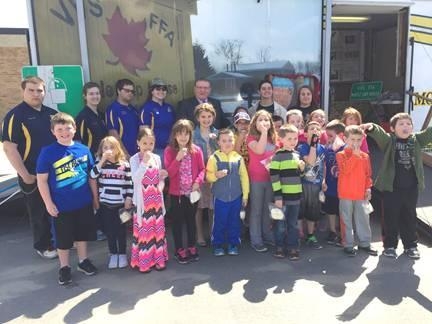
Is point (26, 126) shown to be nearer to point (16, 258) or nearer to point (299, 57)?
point (16, 258)

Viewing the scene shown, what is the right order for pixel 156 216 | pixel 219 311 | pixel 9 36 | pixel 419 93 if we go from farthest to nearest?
pixel 9 36 → pixel 419 93 → pixel 156 216 → pixel 219 311

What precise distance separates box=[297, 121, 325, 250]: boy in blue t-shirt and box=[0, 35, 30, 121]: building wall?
15.1 m

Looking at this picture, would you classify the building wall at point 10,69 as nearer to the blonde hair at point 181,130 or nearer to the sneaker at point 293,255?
the blonde hair at point 181,130

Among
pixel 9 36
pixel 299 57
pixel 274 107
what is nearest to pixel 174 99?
pixel 274 107

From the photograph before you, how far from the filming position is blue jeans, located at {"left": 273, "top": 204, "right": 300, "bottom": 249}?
3902 millimetres

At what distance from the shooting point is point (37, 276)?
149 inches

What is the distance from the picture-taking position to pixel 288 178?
12.6ft

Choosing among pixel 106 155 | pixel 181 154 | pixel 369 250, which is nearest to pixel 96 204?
pixel 106 155

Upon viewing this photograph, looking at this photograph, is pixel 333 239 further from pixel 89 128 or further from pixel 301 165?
pixel 89 128

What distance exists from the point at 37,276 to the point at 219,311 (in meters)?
1.77

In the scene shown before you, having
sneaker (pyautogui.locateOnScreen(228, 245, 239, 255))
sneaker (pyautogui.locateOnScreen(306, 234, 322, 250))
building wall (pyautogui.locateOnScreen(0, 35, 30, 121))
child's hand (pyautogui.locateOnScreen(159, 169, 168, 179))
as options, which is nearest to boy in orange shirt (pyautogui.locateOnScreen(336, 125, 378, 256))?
sneaker (pyautogui.locateOnScreen(306, 234, 322, 250))

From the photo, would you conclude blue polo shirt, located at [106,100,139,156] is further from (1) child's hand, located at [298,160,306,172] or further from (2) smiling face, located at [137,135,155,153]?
(1) child's hand, located at [298,160,306,172]

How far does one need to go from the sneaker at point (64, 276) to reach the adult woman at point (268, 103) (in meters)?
2.56

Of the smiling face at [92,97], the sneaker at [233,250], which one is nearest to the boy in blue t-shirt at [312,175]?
the sneaker at [233,250]
